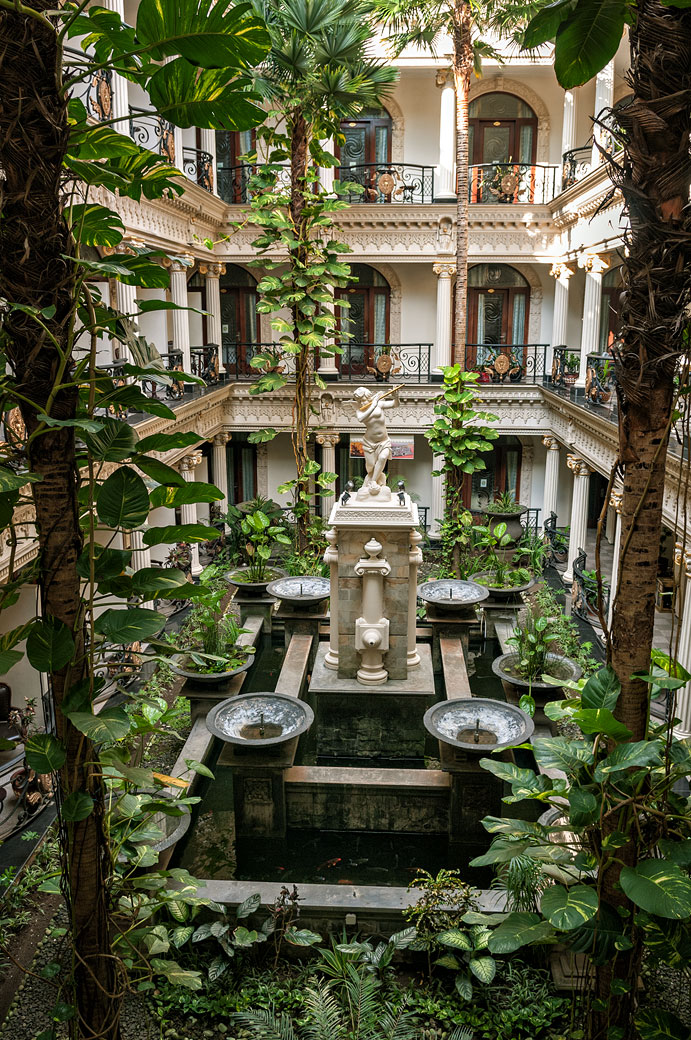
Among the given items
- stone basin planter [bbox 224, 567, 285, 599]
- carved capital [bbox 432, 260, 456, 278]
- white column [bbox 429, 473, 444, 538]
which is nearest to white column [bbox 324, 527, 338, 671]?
stone basin planter [bbox 224, 567, 285, 599]

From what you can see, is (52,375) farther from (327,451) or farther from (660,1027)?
(327,451)

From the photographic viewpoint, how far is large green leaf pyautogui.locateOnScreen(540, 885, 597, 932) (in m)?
3.05

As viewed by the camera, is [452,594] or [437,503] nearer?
[452,594]

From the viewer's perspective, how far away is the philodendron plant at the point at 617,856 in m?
3.13

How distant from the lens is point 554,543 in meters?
16.8

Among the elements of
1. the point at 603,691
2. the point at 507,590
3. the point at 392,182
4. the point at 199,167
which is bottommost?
the point at 507,590

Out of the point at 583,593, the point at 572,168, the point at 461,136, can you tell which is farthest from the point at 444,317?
the point at 583,593

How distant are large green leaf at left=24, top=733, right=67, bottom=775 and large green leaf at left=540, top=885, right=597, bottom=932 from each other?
5.87ft

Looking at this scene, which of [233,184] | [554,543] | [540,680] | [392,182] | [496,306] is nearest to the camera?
[540,680]

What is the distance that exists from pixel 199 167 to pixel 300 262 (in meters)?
3.96

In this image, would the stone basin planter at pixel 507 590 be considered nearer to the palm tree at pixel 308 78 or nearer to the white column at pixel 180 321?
the palm tree at pixel 308 78

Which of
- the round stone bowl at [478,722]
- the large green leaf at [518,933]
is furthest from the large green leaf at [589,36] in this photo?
the round stone bowl at [478,722]

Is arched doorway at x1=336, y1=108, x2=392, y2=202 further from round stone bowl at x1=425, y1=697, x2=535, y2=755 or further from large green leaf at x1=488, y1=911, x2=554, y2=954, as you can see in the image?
large green leaf at x1=488, y1=911, x2=554, y2=954

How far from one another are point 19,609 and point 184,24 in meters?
Answer: 8.77
